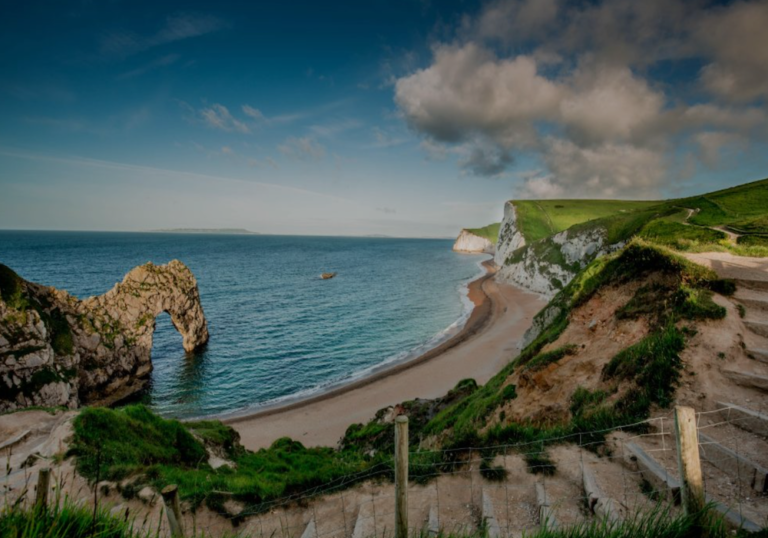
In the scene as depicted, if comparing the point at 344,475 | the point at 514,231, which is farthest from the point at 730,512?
the point at 514,231

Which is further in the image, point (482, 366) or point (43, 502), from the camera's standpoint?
point (482, 366)

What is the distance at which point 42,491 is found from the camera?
3.88 metres

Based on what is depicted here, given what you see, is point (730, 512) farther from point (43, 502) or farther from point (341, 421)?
point (341, 421)

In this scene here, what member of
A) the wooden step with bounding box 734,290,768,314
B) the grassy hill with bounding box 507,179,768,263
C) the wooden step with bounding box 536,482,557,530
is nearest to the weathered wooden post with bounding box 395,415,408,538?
the wooden step with bounding box 536,482,557,530

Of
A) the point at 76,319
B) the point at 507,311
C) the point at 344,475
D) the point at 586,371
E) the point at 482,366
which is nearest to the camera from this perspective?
the point at 344,475

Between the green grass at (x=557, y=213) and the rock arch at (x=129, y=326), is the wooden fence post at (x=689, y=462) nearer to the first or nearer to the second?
the rock arch at (x=129, y=326)

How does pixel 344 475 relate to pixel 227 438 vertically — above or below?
above

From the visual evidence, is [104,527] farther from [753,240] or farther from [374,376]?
[374,376]

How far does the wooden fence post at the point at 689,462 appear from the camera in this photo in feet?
14.8

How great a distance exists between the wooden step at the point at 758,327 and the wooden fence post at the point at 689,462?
8.21 m

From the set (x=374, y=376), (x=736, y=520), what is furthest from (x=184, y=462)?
(x=374, y=376)

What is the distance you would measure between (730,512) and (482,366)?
29368mm

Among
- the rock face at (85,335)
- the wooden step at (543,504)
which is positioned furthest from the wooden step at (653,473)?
the rock face at (85,335)

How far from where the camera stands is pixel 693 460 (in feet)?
15.0
